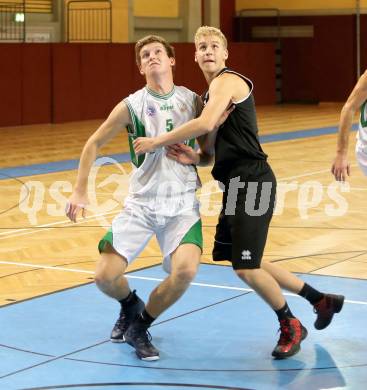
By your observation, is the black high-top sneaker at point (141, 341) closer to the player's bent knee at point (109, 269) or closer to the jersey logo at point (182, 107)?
the player's bent knee at point (109, 269)

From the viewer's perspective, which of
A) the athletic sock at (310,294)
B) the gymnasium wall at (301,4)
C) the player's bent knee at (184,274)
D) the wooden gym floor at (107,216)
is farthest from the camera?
the gymnasium wall at (301,4)

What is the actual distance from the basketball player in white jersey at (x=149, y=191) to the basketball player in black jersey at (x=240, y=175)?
16 centimetres

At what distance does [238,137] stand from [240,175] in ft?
0.70

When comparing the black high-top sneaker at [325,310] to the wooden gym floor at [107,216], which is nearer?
the black high-top sneaker at [325,310]

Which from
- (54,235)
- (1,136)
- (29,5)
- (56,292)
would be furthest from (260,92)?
(56,292)

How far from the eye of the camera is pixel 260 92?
29.3 m

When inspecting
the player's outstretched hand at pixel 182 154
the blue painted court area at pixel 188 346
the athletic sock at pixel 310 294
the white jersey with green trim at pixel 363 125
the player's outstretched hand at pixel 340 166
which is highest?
the white jersey with green trim at pixel 363 125

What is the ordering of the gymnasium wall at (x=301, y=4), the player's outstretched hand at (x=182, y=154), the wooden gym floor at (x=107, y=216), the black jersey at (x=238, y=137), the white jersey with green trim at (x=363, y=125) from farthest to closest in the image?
1. the gymnasium wall at (x=301, y=4)
2. the wooden gym floor at (x=107, y=216)
3. the white jersey with green trim at (x=363, y=125)
4. the player's outstretched hand at (x=182, y=154)
5. the black jersey at (x=238, y=137)

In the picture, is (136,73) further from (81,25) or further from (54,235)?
(54,235)

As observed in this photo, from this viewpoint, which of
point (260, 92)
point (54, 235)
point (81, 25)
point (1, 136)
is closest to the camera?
point (54, 235)

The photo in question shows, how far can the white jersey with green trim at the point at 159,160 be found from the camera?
5.56 meters

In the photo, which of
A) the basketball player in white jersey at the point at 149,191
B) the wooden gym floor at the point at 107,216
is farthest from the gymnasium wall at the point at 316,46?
the basketball player in white jersey at the point at 149,191

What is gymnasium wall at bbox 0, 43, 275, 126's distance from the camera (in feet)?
71.2

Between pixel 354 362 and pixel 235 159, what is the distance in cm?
129
